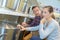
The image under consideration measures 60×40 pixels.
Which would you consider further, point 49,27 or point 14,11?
point 14,11

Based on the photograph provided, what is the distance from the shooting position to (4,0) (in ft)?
6.10

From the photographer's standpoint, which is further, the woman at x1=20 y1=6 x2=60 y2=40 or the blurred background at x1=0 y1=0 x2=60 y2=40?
the blurred background at x1=0 y1=0 x2=60 y2=40

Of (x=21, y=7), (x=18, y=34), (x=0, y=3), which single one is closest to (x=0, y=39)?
(x=18, y=34)

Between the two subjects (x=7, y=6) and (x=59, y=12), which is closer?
(x=7, y=6)

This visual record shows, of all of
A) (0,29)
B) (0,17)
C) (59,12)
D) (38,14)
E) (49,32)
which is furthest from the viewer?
(59,12)

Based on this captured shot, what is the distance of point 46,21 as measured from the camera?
138cm

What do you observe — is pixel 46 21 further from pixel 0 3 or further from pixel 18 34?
pixel 0 3

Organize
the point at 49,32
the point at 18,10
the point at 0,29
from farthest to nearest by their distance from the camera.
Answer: the point at 18,10 < the point at 49,32 < the point at 0,29

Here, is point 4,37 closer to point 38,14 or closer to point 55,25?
point 55,25

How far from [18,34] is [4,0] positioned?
68 cm

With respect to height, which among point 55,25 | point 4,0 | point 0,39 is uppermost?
point 4,0

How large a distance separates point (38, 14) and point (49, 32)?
57cm

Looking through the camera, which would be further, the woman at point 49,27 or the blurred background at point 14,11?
the blurred background at point 14,11

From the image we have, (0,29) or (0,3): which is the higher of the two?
(0,3)
